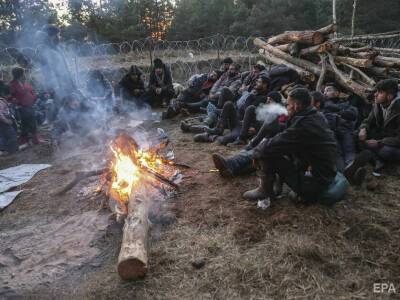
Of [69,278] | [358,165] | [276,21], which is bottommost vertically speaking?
[69,278]

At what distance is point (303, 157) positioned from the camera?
3.75 meters

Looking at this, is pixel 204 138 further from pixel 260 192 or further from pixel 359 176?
pixel 359 176

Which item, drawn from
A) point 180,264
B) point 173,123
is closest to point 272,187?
point 180,264

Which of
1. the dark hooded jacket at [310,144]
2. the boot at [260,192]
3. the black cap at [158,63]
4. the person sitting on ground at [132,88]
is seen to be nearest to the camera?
the dark hooded jacket at [310,144]

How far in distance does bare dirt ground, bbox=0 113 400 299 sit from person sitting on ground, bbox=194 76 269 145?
1.96 metres

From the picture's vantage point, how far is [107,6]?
22344mm

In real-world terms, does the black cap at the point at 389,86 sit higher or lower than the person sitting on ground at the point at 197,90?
higher

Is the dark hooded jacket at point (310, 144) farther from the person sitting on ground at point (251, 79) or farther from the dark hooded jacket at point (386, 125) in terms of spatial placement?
the person sitting on ground at point (251, 79)

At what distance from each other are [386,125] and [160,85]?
731cm

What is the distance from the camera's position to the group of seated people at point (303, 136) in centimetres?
360

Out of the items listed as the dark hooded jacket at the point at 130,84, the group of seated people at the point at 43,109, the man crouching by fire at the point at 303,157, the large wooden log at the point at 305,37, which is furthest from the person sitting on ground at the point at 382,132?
the dark hooded jacket at the point at 130,84

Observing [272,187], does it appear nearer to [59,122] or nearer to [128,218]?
[128,218]

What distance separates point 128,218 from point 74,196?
1761 mm

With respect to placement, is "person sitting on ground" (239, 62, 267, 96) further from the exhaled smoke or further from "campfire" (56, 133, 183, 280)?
"campfire" (56, 133, 183, 280)
